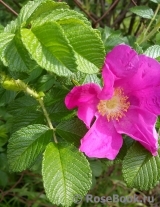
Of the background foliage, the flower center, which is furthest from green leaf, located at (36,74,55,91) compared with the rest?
the flower center

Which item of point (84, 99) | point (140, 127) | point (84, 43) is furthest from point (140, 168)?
point (84, 43)

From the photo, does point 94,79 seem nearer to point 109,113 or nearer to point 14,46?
point 109,113

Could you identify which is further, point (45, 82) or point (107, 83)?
point (45, 82)

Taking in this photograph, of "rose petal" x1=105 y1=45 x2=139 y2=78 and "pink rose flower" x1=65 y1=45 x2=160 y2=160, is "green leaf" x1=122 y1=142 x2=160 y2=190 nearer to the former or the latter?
"pink rose flower" x1=65 y1=45 x2=160 y2=160

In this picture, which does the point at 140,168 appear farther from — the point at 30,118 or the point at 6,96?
the point at 6,96

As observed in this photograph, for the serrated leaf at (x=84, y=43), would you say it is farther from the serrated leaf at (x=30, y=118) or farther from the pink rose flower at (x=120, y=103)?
the serrated leaf at (x=30, y=118)

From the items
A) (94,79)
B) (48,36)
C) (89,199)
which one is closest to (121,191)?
(89,199)

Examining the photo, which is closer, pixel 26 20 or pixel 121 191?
pixel 26 20
